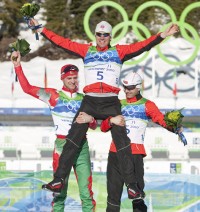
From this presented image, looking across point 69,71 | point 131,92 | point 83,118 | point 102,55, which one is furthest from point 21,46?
point 131,92

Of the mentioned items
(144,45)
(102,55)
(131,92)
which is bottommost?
(131,92)

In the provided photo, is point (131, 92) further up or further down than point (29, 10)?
further down

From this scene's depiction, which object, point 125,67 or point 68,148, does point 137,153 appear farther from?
point 125,67

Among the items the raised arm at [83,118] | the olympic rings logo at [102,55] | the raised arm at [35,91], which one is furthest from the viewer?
the raised arm at [35,91]

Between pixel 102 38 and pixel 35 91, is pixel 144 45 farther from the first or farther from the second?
pixel 35 91

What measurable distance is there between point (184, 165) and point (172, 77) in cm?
604

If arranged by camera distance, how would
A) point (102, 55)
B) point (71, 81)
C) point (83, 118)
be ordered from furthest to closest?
1. point (71, 81)
2. point (102, 55)
3. point (83, 118)

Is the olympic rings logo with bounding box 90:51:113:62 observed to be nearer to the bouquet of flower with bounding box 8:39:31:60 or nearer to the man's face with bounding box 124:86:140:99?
the man's face with bounding box 124:86:140:99

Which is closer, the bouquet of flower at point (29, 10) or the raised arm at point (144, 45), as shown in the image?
the raised arm at point (144, 45)

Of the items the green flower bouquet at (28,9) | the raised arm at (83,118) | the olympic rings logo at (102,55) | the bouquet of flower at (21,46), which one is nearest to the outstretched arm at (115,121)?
the raised arm at (83,118)

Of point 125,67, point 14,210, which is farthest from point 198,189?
point 125,67

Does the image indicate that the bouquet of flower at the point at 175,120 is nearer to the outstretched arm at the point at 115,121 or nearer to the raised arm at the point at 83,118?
the outstretched arm at the point at 115,121

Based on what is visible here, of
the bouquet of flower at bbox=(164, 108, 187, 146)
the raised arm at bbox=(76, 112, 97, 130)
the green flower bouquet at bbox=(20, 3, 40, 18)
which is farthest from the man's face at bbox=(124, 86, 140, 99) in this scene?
the green flower bouquet at bbox=(20, 3, 40, 18)

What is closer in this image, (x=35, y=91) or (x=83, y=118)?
(x=83, y=118)
